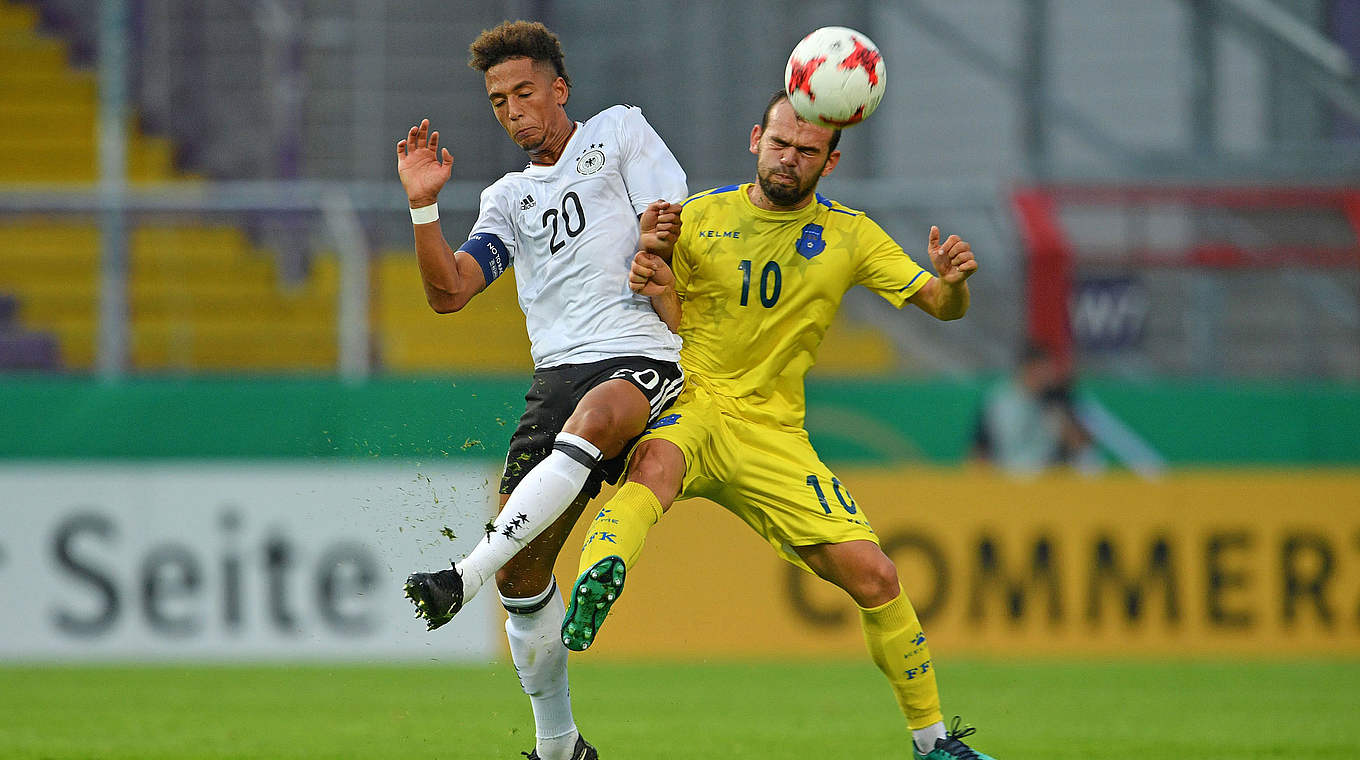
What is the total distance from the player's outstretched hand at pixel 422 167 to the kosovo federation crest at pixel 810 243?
1364mm

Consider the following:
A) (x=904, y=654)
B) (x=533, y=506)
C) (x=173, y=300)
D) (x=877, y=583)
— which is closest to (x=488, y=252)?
(x=533, y=506)

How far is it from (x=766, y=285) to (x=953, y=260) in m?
0.73

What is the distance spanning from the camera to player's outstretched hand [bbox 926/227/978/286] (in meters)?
6.21

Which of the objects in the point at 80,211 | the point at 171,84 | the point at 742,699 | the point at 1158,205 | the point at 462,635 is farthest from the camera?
the point at 171,84

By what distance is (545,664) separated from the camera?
263 inches

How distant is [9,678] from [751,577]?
4732 mm

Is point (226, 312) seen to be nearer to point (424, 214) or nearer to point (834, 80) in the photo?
point (424, 214)

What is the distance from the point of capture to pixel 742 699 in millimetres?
9844

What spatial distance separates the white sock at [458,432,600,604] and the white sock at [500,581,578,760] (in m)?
0.72

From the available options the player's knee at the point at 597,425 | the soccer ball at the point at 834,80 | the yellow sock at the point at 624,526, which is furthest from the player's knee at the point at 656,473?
the soccer ball at the point at 834,80

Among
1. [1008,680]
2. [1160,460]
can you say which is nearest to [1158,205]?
[1160,460]

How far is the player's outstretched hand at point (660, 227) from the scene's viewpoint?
611 cm

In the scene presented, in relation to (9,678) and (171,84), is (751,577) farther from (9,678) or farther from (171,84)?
(171,84)

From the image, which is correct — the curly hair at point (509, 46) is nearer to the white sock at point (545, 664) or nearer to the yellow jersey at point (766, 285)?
the yellow jersey at point (766, 285)
